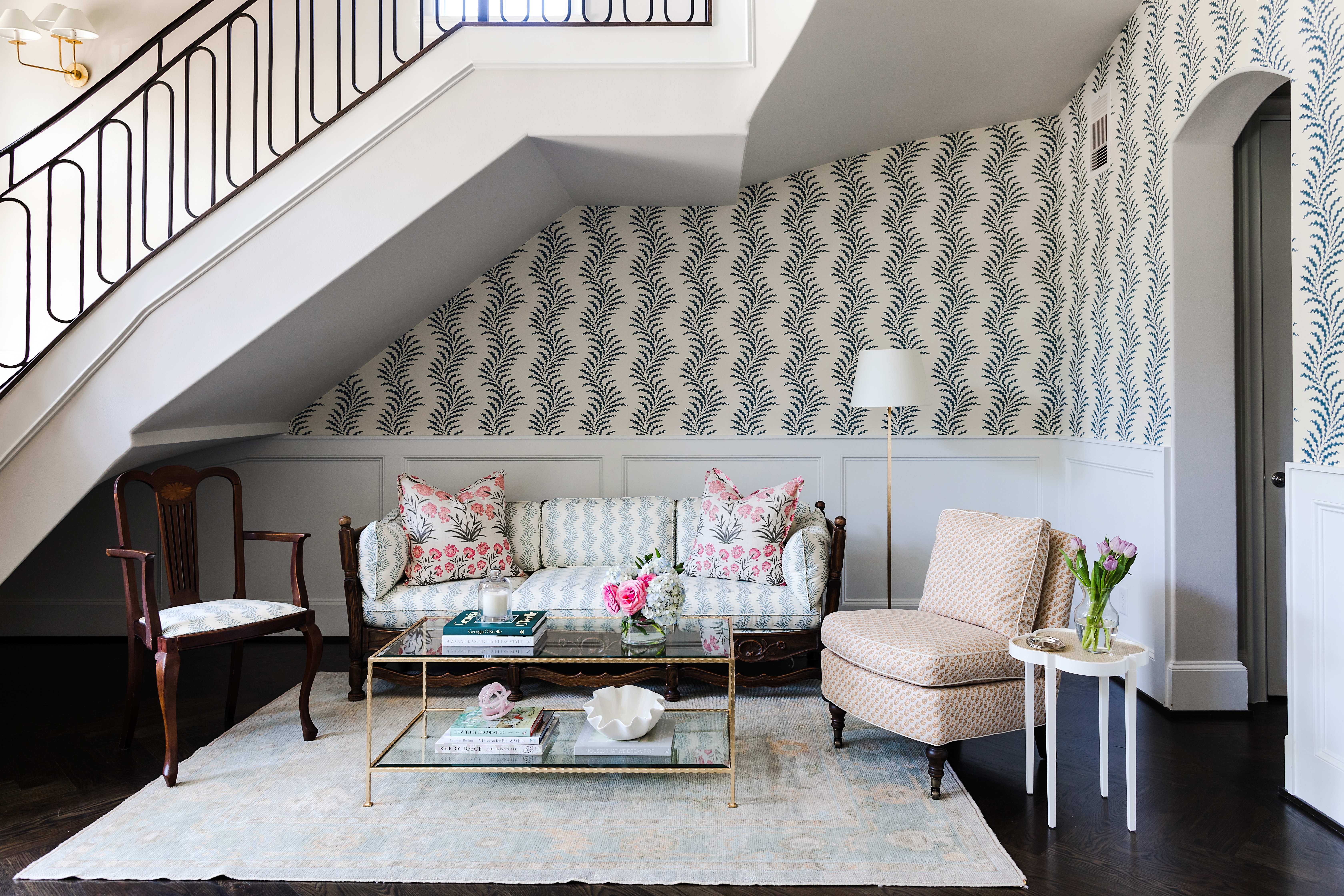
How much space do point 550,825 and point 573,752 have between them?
227 mm

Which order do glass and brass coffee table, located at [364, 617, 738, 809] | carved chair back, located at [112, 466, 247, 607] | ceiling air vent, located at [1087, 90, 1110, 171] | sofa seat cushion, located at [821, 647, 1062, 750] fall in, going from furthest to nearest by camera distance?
1. ceiling air vent, located at [1087, 90, 1110, 171]
2. carved chair back, located at [112, 466, 247, 607]
3. sofa seat cushion, located at [821, 647, 1062, 750]
4. glass and brass coffee table, located at [364, 617, 738, 809]

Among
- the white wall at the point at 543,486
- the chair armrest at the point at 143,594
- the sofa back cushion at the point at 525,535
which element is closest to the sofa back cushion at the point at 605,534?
the sofa back cushion at the point at 525,535

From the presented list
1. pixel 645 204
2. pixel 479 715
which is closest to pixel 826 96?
pixel 645 204

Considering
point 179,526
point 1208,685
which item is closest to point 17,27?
point 179,526

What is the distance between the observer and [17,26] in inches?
165

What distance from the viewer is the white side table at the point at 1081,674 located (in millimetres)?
2354

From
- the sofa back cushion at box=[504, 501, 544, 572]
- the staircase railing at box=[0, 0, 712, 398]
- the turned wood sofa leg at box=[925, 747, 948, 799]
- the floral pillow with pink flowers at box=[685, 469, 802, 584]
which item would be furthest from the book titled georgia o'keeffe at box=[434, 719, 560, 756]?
the staircase railing at box=[0, 0, 712, 398]

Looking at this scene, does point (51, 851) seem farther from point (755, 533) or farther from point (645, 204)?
point (645, 204)

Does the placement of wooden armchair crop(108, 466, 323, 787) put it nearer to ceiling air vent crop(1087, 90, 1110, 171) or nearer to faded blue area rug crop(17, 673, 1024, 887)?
faded blue area rug crop(17, 673, 1024, 887)

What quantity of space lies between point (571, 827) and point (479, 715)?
21.0 inches

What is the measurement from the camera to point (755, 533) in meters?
3.80

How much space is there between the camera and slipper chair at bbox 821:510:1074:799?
261 cm

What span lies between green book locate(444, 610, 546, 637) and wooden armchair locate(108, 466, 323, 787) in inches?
25.4

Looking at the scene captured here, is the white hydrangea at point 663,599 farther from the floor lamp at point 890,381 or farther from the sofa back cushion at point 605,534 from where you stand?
the floor lamp at point 890,381
